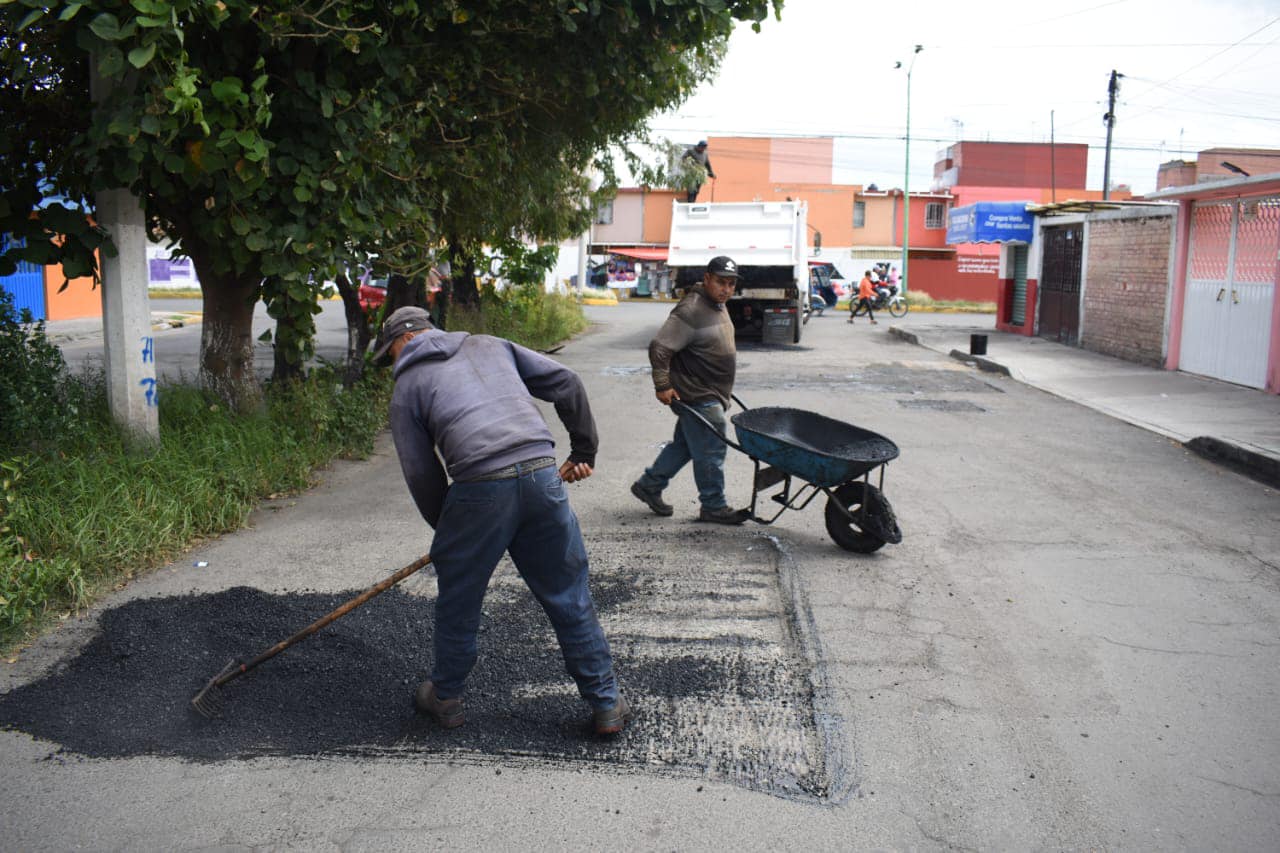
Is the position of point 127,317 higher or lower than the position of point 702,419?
higher

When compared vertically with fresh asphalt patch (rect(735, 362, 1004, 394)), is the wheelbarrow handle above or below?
above

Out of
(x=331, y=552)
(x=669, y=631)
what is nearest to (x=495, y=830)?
(x=669, y=631)

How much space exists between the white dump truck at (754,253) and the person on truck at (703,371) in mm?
15009

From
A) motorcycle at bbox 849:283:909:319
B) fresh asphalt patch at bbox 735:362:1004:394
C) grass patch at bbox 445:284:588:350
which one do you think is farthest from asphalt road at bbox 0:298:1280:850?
motorcycle at bbox 849:283:909:319

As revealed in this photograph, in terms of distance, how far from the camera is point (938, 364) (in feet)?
63.3

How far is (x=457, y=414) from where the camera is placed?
400cm

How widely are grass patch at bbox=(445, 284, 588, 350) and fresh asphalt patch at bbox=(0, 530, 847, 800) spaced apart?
12.0m

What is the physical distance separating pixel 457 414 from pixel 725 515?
3.57m

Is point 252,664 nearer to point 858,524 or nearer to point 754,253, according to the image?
point 858,524

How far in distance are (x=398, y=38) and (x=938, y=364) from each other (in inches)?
515

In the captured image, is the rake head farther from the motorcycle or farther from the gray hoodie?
the motorcycle

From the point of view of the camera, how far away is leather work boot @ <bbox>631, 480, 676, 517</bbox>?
7.62 m

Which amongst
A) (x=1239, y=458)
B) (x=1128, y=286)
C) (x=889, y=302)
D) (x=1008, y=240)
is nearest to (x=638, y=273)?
(x=889, y=302)

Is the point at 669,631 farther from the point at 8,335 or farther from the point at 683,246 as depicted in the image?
the point at 683,246
